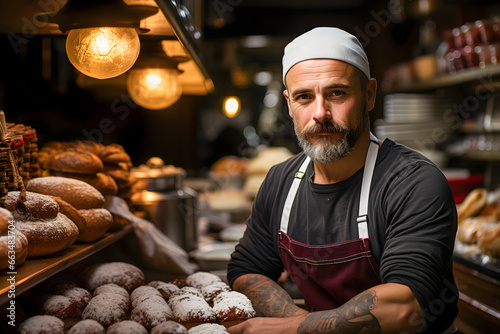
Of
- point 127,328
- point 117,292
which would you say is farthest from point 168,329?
point 117,292

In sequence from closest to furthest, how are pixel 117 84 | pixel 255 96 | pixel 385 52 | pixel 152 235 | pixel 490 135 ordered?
1. pixel 152 235
2. pixel 117 84
3. pixel 490 135
4. pixel 385 52
5. pixel 255 96

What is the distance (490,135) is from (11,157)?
3.73 m

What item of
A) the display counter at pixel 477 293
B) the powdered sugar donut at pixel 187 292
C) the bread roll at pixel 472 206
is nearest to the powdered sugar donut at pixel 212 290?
the powdered sugar donut at pixel 187 292

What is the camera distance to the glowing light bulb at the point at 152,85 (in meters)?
2.16

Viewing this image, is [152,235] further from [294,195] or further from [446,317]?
[446,317]

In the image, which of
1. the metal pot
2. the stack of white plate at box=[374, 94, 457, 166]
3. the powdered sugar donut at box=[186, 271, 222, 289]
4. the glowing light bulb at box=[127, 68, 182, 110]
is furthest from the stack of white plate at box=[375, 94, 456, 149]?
the powdered sugar donut at box=[186, 271, 222, 289]

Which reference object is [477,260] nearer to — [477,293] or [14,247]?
[477,293]

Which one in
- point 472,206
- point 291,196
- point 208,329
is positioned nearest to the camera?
point 208,329

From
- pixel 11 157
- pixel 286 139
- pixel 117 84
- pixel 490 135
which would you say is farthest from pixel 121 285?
pixel 286 139

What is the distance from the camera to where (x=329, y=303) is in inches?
64.0

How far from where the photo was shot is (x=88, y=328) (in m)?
1.12

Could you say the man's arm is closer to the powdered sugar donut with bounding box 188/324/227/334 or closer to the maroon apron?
the powdered sugar donut with bounding box 188/324/227/334

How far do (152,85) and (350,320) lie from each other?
1474 millimetres

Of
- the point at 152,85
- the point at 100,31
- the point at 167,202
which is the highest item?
the point at 100,31
